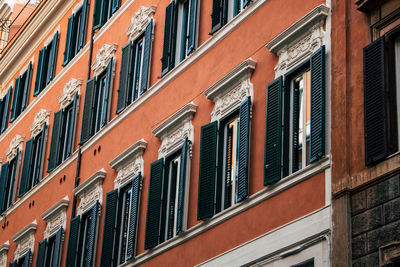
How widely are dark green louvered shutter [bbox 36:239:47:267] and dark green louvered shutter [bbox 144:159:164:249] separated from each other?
6173mm

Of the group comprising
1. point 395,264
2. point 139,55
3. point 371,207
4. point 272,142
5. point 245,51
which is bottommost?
point 395,264

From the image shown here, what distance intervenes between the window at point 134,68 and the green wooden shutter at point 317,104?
7.12m

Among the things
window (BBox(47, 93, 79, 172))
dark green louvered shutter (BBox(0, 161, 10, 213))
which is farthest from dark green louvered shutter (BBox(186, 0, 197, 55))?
dark green louvered shutter (BBox(0, 161, 10, 213))

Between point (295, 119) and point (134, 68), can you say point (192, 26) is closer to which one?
point (134, 68)

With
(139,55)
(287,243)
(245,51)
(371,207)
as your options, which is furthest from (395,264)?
(139,55)

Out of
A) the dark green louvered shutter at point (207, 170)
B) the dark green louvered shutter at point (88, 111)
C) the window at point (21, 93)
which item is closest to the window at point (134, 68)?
the dark green louvered shutter at point (88, 111)

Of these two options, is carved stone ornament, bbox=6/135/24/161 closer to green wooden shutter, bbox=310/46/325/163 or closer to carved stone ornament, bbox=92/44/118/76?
carved stone ornament, bbox=92/44/118/76

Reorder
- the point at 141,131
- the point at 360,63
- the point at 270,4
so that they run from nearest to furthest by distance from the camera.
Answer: the point at 360,63
the point at 270,4
the point at 141,131

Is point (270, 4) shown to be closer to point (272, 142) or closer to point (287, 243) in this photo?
point (272, 142)

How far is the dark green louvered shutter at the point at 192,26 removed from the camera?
66.9ft

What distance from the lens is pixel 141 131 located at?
71.7 ft

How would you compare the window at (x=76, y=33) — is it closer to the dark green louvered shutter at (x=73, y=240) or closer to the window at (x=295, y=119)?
the dark green louvered shutter at (x=73, y=240)

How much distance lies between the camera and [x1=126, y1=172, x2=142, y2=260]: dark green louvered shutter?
2054cm

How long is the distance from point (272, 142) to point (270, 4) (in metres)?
2.91
